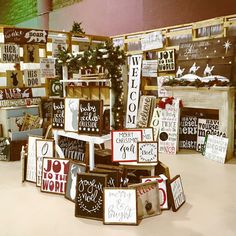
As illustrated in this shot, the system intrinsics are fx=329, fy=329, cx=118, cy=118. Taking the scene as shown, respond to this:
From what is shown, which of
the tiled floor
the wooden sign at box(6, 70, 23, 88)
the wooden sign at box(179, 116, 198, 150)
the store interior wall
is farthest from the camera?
the store interior wall

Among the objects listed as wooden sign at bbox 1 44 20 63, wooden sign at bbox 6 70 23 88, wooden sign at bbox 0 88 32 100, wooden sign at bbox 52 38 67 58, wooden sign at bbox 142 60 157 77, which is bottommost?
wooden sign at bbox 0 88 32 100

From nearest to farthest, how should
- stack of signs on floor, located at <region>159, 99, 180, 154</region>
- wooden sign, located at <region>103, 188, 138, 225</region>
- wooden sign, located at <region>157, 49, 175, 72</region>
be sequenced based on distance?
1. wooden sign, located at <region>103, 188, 138, 225</region>
2. stack of signs on floor, located at <region>159, 99, 180, 154</region>
3. wooden sign, located at <region>157, 49, 175, 72</region>

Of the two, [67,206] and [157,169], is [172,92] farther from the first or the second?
[67,206]

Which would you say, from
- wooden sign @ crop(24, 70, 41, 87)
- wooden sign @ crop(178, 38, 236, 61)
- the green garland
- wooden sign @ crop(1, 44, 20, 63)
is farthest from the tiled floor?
wooden sign @ crop(1, 44, 20, 63)

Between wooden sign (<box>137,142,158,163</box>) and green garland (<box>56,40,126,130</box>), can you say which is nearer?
wooden sign (<box>137,142,158,163</box>)

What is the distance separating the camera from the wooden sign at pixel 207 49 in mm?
4676

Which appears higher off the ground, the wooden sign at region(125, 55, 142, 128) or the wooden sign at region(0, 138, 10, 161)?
the wooden sign at region(125, 55, 142, 128)

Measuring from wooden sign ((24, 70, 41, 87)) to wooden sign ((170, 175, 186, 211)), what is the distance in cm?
343

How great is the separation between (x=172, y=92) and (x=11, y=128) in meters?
2.49

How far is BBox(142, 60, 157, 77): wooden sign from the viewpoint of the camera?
5898mm

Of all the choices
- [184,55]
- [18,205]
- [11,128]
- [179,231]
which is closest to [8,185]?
[18,205]

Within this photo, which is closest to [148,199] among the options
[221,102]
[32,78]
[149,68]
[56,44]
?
[221,102]

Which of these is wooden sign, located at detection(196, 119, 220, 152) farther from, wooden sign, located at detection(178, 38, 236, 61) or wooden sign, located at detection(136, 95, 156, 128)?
wooden sign, located at detection(136, 95, 156, 128)

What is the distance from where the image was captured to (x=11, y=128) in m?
4.80
